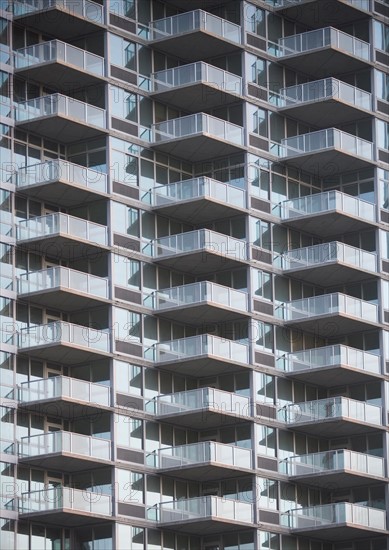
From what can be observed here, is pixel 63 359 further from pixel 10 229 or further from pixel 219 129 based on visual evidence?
pixel 219 129

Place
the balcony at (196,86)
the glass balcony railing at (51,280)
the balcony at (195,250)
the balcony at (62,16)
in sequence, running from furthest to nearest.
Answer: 1. the balcony at (196,86)
2. the balcony at (195,250)
3. the balcony at (62,16)
4. the glass balcony railing at (51,280)

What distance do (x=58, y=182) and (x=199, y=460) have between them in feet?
44.5

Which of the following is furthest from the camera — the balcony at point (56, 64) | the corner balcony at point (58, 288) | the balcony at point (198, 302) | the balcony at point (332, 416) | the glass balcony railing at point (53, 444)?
the balcony at point (332, 416)

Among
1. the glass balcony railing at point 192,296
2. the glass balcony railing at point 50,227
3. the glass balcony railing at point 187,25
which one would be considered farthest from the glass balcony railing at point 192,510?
the glass balcony railing at point 187,25

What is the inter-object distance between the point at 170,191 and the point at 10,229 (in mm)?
9196

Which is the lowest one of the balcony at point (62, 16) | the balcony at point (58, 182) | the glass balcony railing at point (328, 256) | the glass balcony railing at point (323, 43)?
the glass balcony railing at point (328, 256)

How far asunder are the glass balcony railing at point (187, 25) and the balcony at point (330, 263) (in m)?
10.7

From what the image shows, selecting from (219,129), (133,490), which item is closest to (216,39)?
(219,129)

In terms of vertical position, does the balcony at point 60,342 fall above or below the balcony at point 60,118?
below

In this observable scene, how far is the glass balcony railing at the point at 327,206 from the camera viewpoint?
111875 millimetres

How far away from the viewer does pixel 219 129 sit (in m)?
111

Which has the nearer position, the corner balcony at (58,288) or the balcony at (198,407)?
the corner balcony at (58,288)

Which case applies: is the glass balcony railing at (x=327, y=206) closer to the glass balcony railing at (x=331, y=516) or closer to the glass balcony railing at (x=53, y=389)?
the glass balcony railing at (x=331, y=516)

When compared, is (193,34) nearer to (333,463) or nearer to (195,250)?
(195,250)
